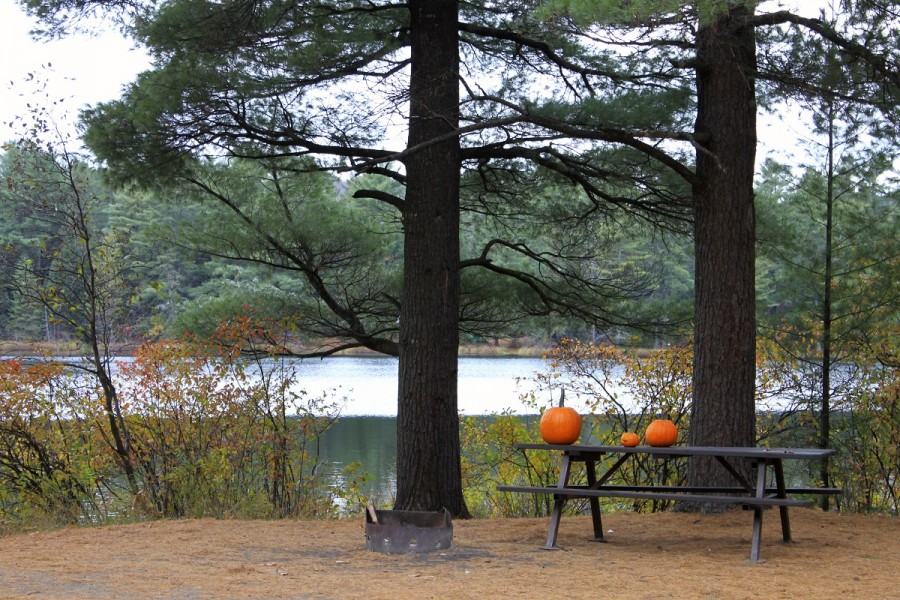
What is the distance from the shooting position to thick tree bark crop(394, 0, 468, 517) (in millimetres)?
6750

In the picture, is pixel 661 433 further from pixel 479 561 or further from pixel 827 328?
pixel 827 328

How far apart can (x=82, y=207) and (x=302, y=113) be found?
7.12 feet

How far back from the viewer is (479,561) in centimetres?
464

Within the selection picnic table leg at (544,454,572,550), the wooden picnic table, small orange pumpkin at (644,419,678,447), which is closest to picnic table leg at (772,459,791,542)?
Result: the wooden picnic table

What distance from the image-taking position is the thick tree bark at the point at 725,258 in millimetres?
6055

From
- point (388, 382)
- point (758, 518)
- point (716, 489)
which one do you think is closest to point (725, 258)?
point (716, 489)

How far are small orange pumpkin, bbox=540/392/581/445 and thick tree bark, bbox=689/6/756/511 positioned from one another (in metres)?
1.30

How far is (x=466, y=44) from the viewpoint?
7777 mm

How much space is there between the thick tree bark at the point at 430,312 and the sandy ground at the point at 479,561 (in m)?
0.62

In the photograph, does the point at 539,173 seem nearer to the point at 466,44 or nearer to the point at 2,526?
the point at 466,44

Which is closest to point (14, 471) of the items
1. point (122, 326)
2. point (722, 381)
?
point (122, 326)

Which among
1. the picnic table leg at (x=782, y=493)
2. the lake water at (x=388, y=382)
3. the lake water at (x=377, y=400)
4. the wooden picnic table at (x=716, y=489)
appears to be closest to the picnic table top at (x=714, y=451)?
the wooden picnic table at (x=716, y=489)

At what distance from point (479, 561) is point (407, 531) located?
455 mm

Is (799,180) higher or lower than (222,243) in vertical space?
higher
